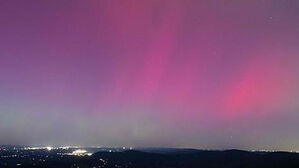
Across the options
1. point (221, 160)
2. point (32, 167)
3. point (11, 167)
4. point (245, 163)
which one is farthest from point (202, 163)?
point (11, 167)

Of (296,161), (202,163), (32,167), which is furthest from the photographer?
(202,163)

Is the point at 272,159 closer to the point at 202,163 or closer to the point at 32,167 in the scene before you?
the point at 202,163

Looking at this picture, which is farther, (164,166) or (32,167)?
(164,166)

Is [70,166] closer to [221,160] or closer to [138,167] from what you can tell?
[138,167]

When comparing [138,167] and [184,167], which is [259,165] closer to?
[184,167]

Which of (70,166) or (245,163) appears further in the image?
(70,166)

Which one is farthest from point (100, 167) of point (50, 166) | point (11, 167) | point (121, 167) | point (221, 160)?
point (221, 160)

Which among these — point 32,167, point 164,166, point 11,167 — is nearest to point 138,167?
point 164,166

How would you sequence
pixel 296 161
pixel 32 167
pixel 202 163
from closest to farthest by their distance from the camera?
pixel 296 161
pixel 32 167
pixel 202 163
